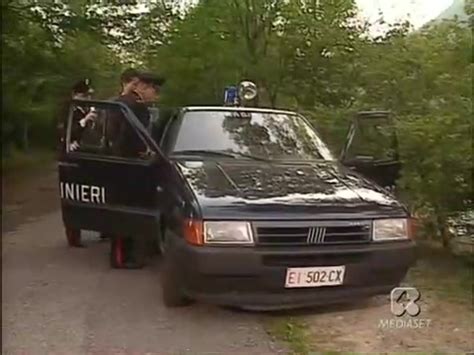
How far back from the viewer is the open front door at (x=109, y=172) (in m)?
6.30

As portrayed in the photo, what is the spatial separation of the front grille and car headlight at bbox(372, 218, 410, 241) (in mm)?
56

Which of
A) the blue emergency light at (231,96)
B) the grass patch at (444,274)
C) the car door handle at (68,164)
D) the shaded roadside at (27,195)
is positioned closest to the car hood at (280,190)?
the grass patch at (444,274)

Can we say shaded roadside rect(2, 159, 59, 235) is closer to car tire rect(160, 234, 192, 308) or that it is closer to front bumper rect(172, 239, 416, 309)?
car tire rect(160, 234, 192, 308)

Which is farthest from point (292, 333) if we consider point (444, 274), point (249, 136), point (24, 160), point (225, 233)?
point (24, 160)

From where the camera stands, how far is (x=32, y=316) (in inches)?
217

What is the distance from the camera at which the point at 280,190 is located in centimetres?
554

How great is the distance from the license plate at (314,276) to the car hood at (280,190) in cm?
35

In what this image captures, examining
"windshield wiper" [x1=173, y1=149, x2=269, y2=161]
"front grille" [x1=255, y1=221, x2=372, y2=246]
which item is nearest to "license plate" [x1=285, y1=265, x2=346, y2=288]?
"front grille" [x1=255, y1=221, x2=372, y2=246]

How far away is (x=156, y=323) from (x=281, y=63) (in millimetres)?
7509

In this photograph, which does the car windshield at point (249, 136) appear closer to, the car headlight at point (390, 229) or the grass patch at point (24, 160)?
the car headlight at point (390, 229)

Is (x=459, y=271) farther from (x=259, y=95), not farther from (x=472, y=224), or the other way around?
(x=259, y=95)

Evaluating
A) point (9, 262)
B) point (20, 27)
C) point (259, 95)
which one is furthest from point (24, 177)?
point (9, 262)

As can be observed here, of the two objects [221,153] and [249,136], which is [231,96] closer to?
[249,136]

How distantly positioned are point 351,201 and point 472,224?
1.88 m
